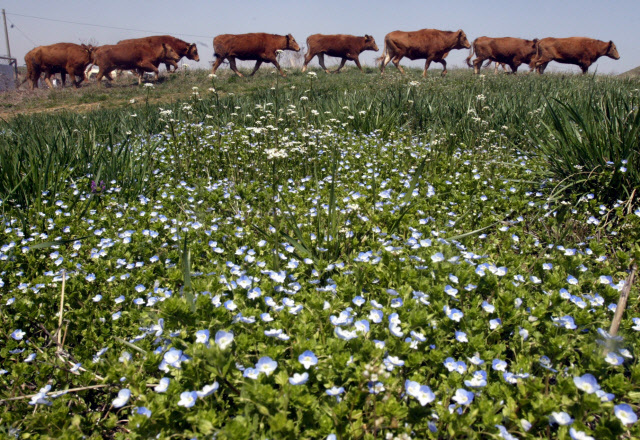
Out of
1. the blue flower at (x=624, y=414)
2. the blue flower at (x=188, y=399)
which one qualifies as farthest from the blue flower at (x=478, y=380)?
the blue flower at (x=188, y=399)

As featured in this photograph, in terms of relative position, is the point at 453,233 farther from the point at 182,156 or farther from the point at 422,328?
the point at 182,156

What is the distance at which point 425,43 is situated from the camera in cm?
2514

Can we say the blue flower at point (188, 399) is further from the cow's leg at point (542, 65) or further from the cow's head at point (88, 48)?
the cow's leg at point (542, 65)

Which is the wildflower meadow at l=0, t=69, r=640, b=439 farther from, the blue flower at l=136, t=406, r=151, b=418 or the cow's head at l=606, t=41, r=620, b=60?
the cow's head at l=606, t=41, r=620, b=60

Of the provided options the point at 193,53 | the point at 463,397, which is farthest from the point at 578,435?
the point at 193,53

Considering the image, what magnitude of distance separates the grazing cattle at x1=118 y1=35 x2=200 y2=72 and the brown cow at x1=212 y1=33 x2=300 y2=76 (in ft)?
7.16

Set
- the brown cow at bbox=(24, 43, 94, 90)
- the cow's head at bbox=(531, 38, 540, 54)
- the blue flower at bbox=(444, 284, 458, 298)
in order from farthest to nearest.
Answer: the cow's head at bbox=(531, 38, 540, 54), the brown cow at bbox=(24, 43, 94, 90), the blue flower at bbox=(444, 284, 458, 298)

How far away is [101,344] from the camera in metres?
2.42

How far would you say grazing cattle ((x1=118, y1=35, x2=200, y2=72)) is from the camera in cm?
2433

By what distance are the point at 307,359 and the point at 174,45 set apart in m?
27.9

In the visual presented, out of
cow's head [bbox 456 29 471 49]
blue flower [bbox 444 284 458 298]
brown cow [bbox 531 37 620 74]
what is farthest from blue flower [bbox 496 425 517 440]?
brown cow [bbox 531 37 620 74]

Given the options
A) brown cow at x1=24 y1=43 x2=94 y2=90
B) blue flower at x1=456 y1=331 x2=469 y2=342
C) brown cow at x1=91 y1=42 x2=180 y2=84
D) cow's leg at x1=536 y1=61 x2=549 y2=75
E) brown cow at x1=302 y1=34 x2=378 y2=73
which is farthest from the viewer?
cow's leg at x1=536 y1=61 x2=549 y2=75

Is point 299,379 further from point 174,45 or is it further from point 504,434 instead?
point 174,45

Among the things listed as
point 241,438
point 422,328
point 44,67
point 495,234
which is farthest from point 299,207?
point 44,67
